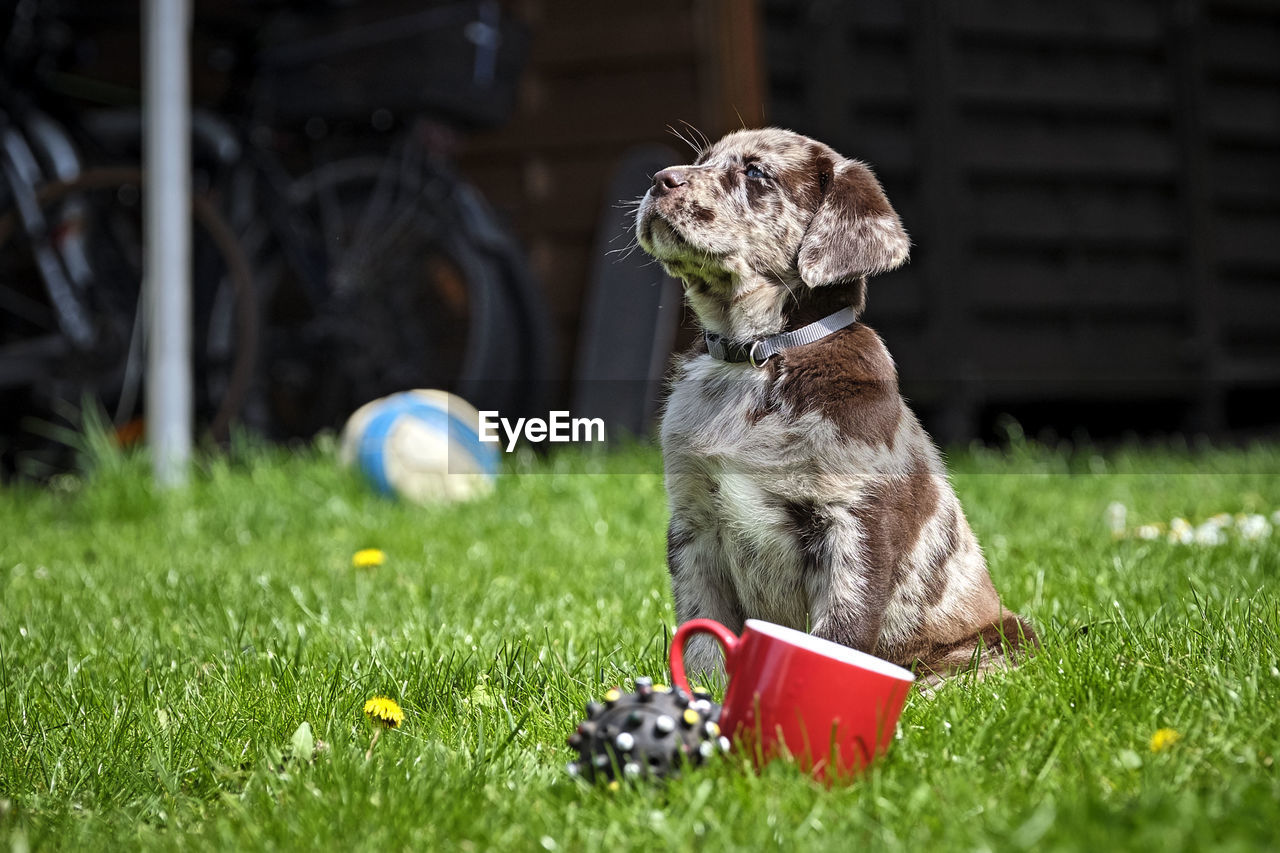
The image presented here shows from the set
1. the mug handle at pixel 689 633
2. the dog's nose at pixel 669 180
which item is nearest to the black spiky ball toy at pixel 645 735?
the mug handle at pixel 689 633

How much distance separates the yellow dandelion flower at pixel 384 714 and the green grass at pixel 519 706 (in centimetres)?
3

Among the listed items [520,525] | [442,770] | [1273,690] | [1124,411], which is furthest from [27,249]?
[1124,411]

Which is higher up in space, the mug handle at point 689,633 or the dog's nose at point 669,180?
the dog's nose at point 669,180

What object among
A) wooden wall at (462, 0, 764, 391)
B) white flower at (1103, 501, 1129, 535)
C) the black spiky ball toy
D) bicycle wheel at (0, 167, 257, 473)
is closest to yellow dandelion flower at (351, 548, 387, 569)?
bicycle wheel at (0, 167, 257, 473)

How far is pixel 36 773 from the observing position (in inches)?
69.4

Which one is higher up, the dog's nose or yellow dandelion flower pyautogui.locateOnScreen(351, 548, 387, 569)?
the dog's nose

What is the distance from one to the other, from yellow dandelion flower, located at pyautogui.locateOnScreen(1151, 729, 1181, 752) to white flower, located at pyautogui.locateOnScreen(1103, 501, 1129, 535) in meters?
1.97

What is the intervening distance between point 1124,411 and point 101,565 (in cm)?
602

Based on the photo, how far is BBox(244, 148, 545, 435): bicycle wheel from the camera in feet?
16.0

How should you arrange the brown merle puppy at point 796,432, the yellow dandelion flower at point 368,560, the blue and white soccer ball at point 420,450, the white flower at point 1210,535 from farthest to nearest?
the blue and white soccer ball at point 420,450 → the yellow dandelion flower at point 368,560 → the white flower at point 1210,535 → the brown merle puppy at point 796,432

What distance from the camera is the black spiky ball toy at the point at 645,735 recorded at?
4.92ft

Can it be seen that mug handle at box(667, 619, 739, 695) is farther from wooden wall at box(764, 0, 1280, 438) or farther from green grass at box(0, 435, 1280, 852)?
wooden wall at box(764, 0, 1280, 438)

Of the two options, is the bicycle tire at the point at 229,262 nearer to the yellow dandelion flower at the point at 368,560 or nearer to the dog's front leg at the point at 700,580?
the yellow dandelion flower at the point at 368,560

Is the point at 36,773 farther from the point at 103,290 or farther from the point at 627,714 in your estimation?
the point at 103,290
